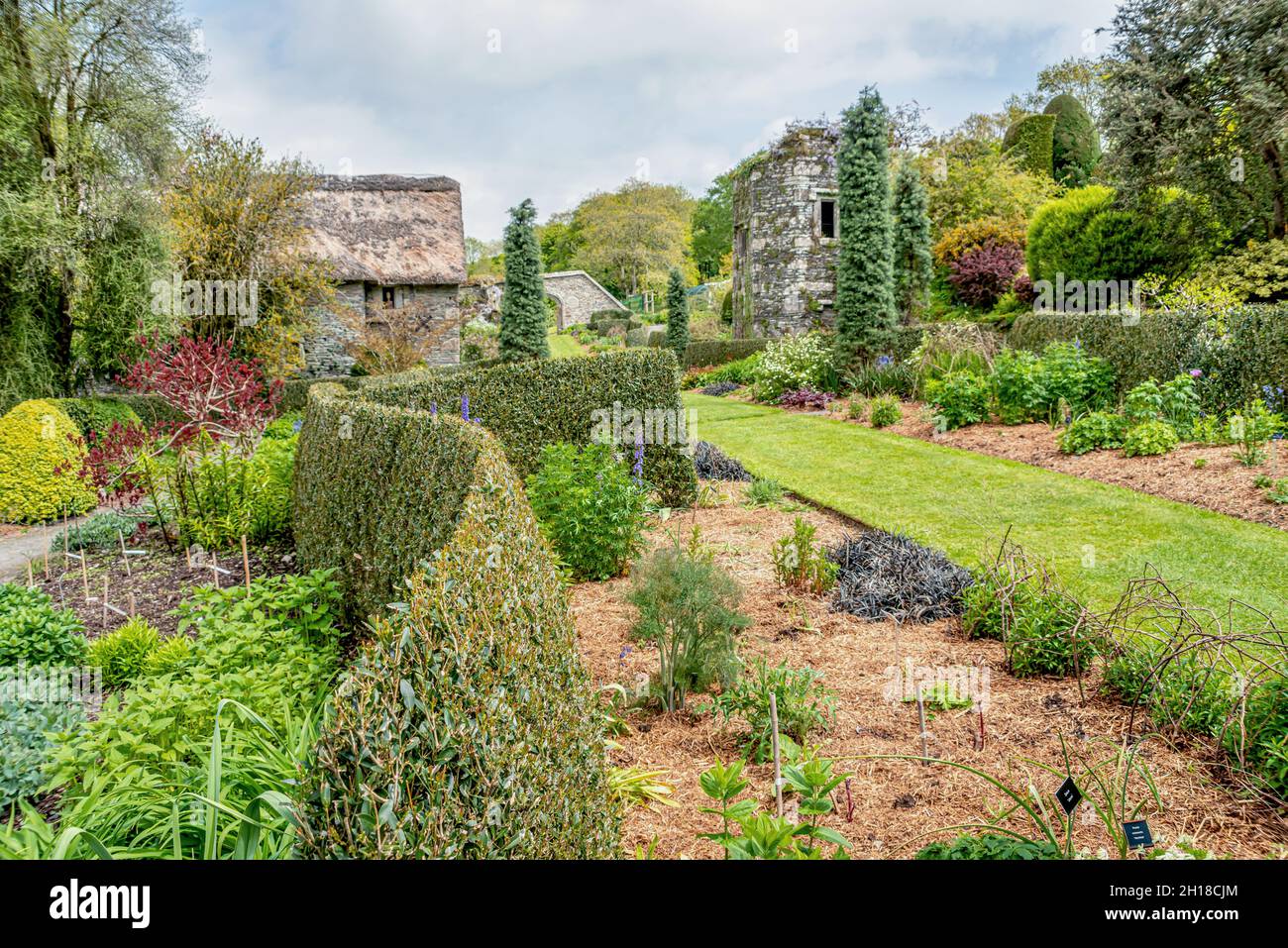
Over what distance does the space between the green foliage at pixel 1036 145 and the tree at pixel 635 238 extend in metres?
25.0

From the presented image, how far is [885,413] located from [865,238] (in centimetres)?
604

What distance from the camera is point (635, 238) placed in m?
51.7

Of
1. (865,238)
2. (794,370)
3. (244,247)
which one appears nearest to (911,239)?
(865,238)

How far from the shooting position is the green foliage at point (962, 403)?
1201cm

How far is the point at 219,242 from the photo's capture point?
16625 millimetres

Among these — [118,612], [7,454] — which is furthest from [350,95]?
[118,612]

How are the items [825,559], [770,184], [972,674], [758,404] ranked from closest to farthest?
[972,674] → [825,559] → [758,404] → [770,184]

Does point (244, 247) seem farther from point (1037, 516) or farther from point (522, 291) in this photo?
point (1037, 516)

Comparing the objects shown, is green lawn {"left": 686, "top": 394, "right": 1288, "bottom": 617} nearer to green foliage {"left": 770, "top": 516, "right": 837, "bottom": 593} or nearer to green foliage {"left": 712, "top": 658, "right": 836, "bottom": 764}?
green foliage {"left": 770, "top": 516, "right": 837, "bottom": 593}

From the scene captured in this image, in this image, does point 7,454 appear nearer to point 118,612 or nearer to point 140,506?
point 140,506

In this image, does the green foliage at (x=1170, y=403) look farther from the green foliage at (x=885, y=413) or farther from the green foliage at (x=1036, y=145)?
the green foliage at (x=1036, y=145)

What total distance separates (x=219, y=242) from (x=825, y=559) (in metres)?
16.2

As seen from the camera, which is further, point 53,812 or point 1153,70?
point 1153,70

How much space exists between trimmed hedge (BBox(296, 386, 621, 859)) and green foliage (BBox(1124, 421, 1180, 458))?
8332 millimetres
